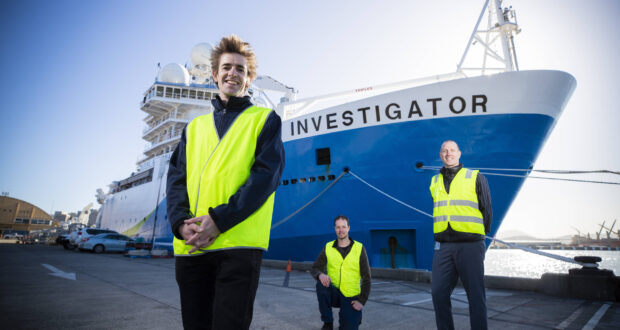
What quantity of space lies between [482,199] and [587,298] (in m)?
4.37

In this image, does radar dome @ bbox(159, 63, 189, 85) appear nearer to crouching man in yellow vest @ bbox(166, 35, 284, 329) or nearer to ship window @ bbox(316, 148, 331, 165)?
ship window @ bbox(316, 148, 331, 165)

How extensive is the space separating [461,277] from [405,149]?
491 cm

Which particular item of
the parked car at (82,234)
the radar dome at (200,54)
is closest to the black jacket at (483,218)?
the parked car at (82,234)

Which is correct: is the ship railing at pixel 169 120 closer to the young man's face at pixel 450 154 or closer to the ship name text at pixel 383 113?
the ship name text at pixel 383 113

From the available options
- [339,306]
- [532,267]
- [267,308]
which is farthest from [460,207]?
[532,267]

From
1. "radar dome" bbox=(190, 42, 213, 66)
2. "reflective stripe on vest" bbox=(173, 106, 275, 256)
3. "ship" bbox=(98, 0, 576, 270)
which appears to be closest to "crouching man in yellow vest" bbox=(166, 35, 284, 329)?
"reflective stripe on vest" bbox=(173, 106, 275, 256)

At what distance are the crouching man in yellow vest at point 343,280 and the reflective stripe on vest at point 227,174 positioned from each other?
1833 millimetres

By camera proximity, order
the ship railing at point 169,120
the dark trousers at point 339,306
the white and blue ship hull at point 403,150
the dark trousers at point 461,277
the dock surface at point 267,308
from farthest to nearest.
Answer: the ship railing at point 169,120 → the white and blue ship hull at point 403,150 → the dock surface at point 267,308 → the dark trousers at point 339,306 → the dark trousers at point 461,277

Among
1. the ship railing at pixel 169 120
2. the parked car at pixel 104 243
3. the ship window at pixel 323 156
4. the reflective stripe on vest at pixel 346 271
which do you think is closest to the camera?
the reflective stripe on vest at pixel 346 271

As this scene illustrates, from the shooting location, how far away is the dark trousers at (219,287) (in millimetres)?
1207

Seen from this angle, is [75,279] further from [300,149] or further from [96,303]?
[300,149]

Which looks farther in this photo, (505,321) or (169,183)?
(505,321)

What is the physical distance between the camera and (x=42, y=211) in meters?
60.1

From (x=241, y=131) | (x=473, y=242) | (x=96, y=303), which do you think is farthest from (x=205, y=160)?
(x=96, y=303)
